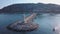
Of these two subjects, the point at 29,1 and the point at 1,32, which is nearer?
the point at 1,32

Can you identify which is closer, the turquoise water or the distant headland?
the turquoise water

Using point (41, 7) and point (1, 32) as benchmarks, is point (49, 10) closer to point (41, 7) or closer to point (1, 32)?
point (41, 7)

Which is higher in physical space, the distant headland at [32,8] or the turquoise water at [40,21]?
the distant headland at [32,8]

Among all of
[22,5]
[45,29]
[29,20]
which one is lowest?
[45,29]

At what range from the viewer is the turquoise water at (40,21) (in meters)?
1.35

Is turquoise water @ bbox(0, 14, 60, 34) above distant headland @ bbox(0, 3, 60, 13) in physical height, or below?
below

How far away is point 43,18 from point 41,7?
0.36ft

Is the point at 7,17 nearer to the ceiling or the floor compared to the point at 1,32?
nearer to the ceiling

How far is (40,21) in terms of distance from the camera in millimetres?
1473

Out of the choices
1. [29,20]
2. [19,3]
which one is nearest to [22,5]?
[19,3]

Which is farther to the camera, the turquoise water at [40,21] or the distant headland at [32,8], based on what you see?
the distant headland at [32,8]

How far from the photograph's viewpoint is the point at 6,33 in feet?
4.42

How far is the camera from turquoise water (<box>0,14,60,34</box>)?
135 cm

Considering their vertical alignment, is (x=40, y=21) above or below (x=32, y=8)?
below
